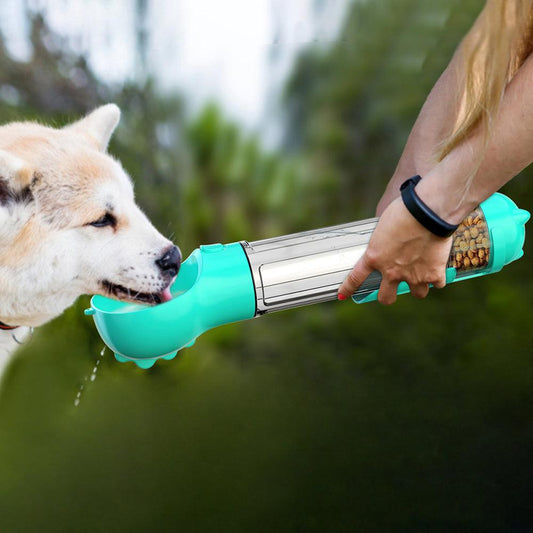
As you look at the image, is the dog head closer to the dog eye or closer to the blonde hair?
the dog eye

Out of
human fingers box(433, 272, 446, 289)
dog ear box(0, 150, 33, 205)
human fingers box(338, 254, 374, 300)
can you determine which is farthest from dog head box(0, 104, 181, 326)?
human fingers box(433, 272, 446, 289)

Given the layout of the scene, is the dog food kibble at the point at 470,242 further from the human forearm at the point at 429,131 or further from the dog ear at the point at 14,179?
the dog ear at the point at 14,179

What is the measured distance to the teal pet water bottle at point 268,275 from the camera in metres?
0.67

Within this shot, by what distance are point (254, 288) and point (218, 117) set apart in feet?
3.63

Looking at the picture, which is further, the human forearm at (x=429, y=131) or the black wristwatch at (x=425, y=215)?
the human forearm at (x=429, y=131)

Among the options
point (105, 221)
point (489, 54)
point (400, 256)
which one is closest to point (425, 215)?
point (400, 256)

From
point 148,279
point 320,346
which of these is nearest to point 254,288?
point 148,279

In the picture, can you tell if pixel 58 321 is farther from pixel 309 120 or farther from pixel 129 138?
pixel 309 120

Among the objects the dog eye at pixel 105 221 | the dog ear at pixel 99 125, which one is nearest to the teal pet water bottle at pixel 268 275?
the dog eye at pixel 105 221

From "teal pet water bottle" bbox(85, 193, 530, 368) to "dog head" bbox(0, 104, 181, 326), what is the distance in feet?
0.13

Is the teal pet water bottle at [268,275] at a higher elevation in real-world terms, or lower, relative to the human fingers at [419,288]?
higher

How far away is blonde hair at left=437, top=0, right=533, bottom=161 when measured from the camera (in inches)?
21.5

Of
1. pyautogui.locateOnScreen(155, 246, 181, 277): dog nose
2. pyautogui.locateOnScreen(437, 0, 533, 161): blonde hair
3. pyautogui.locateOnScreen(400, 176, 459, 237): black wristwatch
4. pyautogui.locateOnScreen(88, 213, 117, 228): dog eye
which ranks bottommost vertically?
pyautogui.locateOnScreen(155, 246, 181, 277): dog nose

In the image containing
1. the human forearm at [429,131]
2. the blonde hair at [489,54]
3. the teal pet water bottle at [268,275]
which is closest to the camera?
the blonde hair at [489,54]
